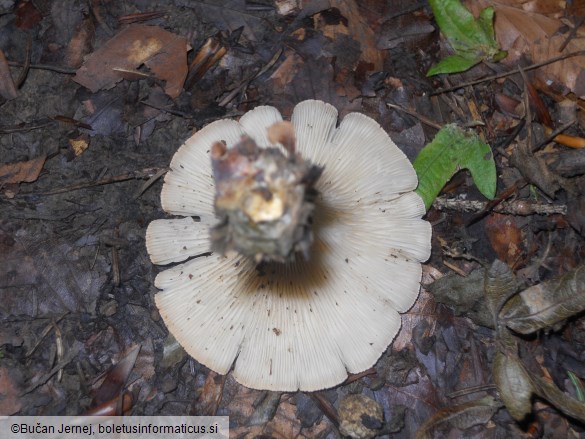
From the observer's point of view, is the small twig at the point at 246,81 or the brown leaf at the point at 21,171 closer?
the brown leaf at the point at 21,171

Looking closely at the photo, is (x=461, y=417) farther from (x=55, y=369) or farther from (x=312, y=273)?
(x=55, y=369)

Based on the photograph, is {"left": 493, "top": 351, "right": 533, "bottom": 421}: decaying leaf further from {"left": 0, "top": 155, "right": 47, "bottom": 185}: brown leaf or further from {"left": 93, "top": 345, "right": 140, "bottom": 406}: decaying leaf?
{"left": 0, "top": 155, "right": 47, "bottom": 185}: brown leaf

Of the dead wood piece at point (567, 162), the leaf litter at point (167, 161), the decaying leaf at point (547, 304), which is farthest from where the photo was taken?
the dead wood piece at point (567, 162)

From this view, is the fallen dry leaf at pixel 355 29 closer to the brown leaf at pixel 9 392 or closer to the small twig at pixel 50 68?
the small twig at pixel 50 68

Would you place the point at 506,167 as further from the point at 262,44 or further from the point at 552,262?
the point at 262,44

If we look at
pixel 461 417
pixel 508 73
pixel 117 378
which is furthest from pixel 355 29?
pixel 117 378

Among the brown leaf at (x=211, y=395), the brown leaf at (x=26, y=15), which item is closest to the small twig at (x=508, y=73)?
the brown leaf at (x=211, y=395)
